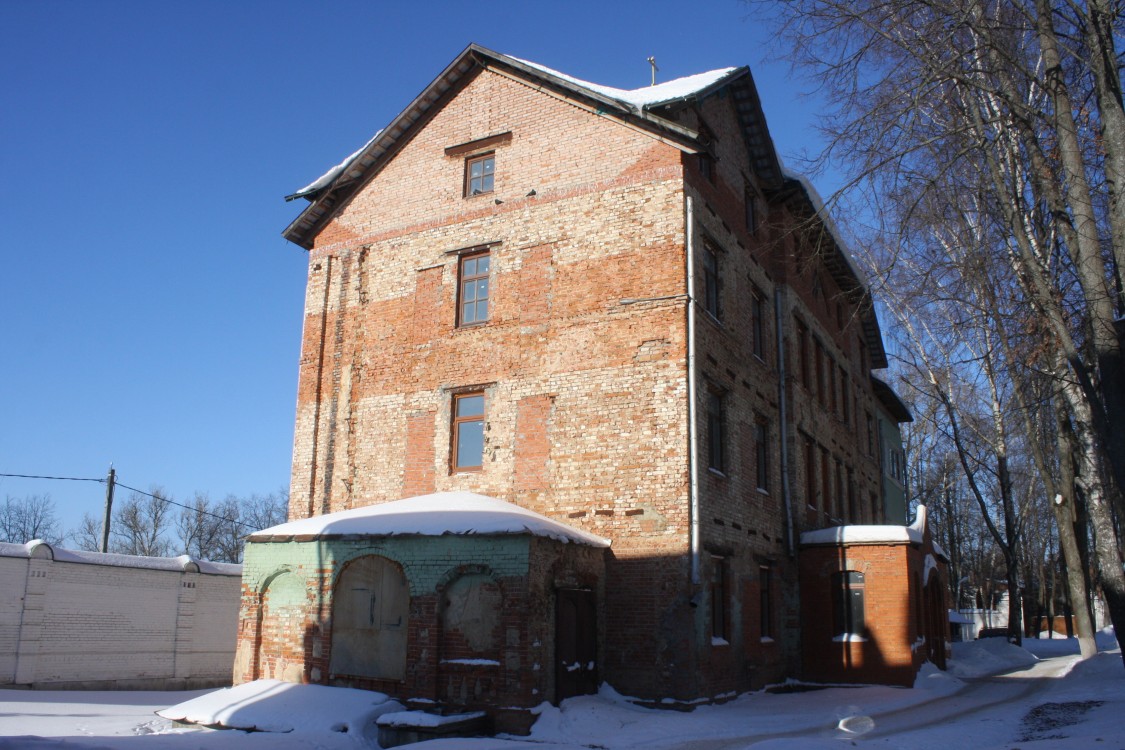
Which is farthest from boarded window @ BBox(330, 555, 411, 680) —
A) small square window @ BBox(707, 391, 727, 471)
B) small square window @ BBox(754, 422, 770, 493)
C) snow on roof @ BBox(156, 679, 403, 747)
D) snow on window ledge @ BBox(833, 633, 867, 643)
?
snow on window ledge @ BBox(833, 633, 867, 643)

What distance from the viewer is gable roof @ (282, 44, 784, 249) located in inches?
653

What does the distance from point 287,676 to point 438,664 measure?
2.80 metres

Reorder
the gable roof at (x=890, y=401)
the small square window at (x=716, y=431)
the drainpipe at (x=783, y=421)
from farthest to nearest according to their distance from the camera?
the gable roof at (x=890, y=401) < the drainpipe at (x=783, y=421) < the small square window at (x=716, y=431)

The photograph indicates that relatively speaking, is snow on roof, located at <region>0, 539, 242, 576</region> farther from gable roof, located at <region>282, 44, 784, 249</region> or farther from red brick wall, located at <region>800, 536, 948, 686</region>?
red brick wall, located at <region>800, 536, 948, 686</region>

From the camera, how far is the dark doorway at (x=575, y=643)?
13.5 meters

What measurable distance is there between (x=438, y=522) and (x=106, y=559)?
982 cm

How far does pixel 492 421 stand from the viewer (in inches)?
659

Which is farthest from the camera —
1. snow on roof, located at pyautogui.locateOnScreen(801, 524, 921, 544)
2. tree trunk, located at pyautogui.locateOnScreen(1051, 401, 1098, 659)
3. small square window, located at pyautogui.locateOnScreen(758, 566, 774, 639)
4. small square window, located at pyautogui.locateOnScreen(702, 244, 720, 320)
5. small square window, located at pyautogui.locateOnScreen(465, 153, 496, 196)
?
tree trunk, located at pyautogui.locateOnScreen(1051, 401, 1098, 659)

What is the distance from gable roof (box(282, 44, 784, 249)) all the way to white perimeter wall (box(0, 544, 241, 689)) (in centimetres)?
811

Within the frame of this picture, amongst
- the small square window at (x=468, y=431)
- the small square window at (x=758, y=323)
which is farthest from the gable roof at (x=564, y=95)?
the small square window at (x=468, y=431)

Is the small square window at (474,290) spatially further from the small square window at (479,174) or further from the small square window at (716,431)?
the small square window at (716,431)

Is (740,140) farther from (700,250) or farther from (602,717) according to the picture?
(602,717)

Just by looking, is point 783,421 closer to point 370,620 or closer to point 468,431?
point 468,431

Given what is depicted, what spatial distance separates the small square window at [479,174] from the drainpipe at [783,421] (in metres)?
7.16
